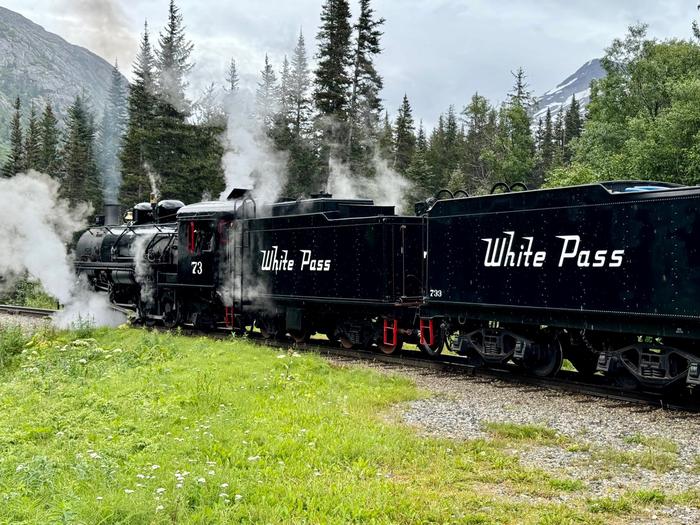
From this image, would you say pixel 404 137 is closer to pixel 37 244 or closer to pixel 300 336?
pixel 37 244

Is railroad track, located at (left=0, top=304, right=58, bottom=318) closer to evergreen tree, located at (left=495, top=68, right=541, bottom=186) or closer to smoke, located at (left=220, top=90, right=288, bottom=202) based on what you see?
smoke, located at (left=220, top=90, right=288, bottom=202)

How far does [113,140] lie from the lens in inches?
3937

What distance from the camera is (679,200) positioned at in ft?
30.0

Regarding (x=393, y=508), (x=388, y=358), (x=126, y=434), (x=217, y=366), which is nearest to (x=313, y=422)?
(x=126, y=434)

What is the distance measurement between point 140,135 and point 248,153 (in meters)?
9.94

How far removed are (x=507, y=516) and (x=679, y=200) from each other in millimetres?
5573

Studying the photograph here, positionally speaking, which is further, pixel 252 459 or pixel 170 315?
pixel 170 315

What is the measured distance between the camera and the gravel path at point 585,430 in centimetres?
634

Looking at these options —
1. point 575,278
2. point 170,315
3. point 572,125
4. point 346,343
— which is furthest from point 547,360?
point 572,125

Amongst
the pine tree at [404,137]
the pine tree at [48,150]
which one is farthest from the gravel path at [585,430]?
the pine tree at [48,150]

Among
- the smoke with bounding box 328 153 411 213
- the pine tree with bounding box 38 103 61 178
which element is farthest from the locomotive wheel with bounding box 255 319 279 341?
the pine tree with bounding box 38 103 61 178

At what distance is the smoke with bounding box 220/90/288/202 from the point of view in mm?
28766

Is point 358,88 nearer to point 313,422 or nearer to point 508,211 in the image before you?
point 508,211

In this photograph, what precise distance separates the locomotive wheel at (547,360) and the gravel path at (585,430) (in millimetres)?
643
